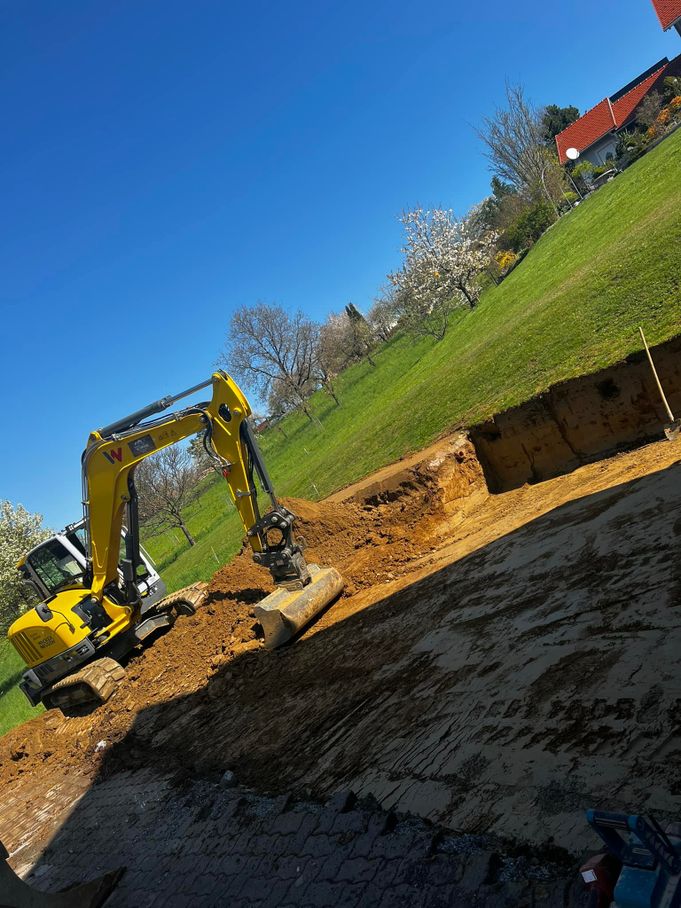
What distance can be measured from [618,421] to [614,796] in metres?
7.77

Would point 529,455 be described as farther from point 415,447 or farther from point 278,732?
point 278,732

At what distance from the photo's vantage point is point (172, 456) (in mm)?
39656

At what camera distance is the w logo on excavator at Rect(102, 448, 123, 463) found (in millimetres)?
10633

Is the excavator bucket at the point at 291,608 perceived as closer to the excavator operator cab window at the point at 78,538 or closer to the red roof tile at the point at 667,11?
the excavator operator cab window at the point at 78,538

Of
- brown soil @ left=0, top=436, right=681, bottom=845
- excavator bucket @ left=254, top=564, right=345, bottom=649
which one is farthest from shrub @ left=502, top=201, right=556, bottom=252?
excavator bucket @ left=254, top=564, right=345, bottom=649

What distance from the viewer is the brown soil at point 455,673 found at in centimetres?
380

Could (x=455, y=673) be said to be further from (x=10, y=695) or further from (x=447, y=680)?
(x=10, y=695)

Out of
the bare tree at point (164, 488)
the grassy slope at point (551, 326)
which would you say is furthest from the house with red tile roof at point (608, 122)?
the bare tree at point (164, 488)

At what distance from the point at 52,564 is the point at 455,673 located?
30.5ft

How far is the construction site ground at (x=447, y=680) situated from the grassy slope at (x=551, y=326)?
7.58ft

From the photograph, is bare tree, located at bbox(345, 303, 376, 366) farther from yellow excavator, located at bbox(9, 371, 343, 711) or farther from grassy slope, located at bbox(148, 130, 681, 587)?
yellow excavator, located at bbox(9, 371, 343, 711)

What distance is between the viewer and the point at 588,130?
6016 cm

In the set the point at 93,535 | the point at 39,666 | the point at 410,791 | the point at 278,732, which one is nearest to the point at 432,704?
the point at 410,791

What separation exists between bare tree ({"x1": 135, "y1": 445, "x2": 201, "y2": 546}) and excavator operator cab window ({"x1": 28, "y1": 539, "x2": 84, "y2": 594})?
24.2 m
